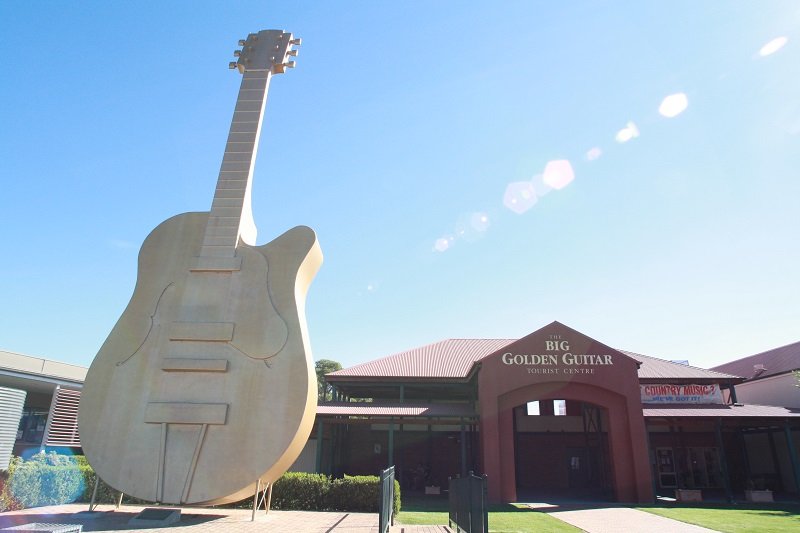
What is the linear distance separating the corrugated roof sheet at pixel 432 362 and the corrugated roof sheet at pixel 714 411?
7.11 meters

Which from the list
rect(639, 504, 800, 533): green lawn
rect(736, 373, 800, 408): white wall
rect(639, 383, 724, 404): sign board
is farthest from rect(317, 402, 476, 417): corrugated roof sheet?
rect(736, 373, 800, 408): white wall

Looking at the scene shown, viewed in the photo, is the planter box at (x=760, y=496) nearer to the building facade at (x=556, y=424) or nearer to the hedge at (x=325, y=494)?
the building facade at (x=556, y=424)

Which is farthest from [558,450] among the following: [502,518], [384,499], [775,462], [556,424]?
[384,499]

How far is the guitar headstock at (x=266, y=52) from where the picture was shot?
12992 mm

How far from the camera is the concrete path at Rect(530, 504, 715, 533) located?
36.2ft

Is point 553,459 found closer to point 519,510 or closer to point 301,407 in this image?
point 519,510

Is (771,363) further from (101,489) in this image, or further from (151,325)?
(101,489)

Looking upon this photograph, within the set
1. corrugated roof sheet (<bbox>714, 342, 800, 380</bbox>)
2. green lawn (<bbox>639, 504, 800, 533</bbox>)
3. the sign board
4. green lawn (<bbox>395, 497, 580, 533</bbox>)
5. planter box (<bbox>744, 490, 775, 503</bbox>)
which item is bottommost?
green lawn (<bbox>395, 497, 580, 533</bbox>)

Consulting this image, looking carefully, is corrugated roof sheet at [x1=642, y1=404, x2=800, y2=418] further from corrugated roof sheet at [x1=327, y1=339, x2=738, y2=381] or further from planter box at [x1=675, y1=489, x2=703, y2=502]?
planter box at [x1=675, y1=489, x2=703, y2=502]

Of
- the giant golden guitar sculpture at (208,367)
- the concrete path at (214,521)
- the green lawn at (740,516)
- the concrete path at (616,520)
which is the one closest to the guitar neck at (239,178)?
the giant golden guitar sculpture at (208,367)

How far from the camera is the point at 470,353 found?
23859mm

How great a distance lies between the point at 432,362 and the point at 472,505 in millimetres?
15145

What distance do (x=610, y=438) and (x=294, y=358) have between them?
13.3m

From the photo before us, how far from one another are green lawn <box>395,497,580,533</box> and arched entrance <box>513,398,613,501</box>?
24.2ft
